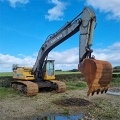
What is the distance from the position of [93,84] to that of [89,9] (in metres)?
4.33

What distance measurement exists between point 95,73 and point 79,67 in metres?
0.84

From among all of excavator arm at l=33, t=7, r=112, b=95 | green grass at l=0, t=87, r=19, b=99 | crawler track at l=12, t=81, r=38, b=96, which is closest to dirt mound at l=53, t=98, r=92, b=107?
crawler track at l=12, t=81, r=38, b=96

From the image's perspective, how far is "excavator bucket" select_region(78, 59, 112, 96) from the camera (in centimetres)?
1059

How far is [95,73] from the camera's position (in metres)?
10.6

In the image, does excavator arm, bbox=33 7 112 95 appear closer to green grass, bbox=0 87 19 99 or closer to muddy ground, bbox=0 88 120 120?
muddy ground, bbox=0 88 120 120

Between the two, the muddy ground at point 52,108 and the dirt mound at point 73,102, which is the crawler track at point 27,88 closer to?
the muddy ground at point 52,108

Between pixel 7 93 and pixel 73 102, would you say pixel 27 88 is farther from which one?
pixel 73 102

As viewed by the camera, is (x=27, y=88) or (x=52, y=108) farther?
(x=27, y=88)

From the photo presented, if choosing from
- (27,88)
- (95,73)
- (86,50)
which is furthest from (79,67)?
(27,88)

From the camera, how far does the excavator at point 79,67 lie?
422 inches

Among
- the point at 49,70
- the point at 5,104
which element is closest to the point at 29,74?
the point at 49,70

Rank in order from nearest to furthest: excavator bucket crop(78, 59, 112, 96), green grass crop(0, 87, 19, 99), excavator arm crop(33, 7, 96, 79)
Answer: excavator bucket crop(78, 59, 112, 96), excavator arm crop(33, 7, 96, 79), green grass crop(0, 87, 19, 99)

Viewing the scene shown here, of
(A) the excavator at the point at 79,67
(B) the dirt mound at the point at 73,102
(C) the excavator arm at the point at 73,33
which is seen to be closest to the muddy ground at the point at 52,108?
(B) the dirt mound at the point at 73,102

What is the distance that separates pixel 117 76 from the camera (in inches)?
1489
